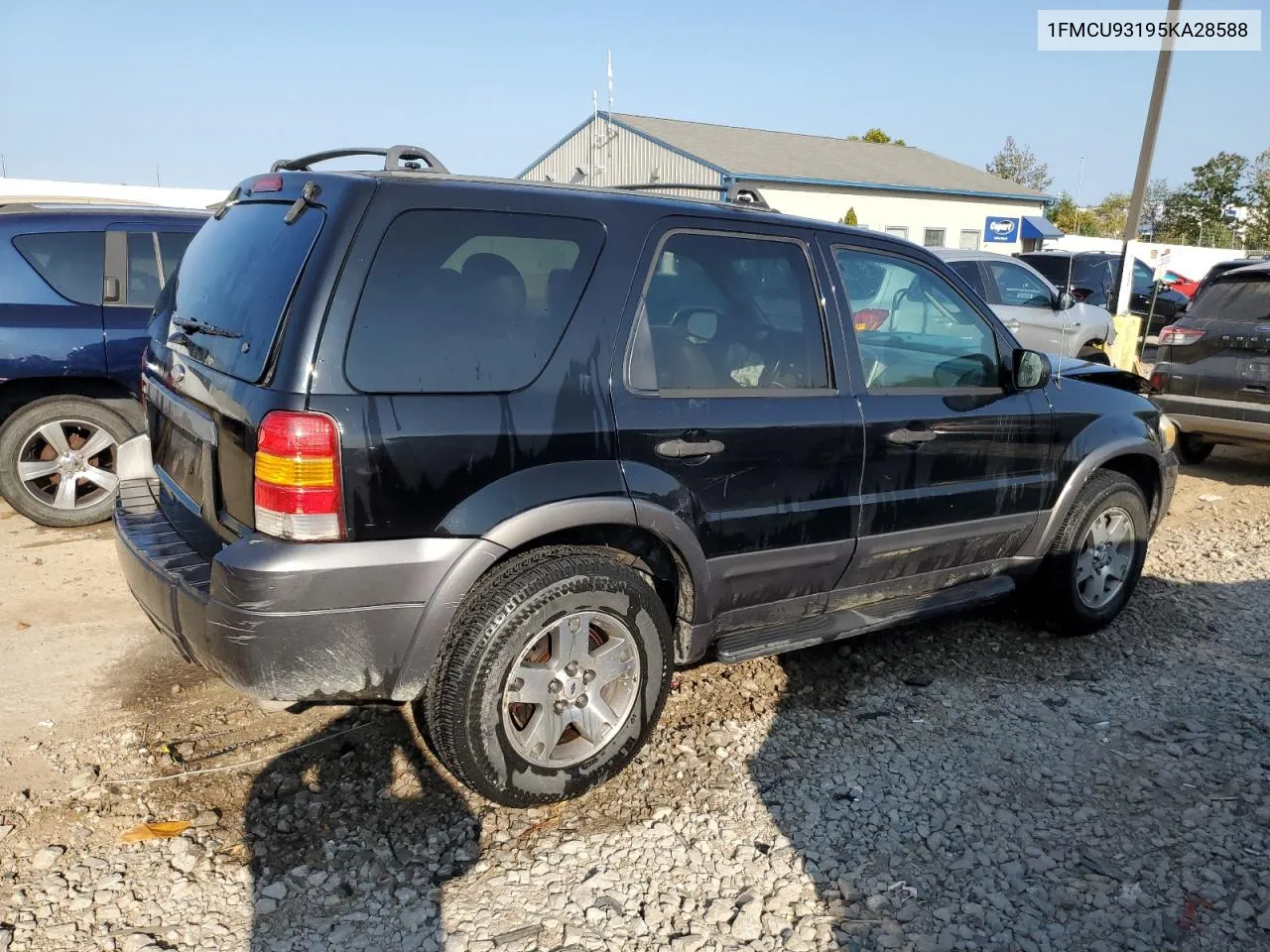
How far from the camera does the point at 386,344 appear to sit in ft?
9.07

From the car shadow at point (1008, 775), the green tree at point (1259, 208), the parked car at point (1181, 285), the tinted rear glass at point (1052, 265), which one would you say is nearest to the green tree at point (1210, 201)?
the green tree at point (1259, 208)

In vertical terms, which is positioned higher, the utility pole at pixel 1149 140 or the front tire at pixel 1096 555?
the utility pole at pixel 1149 140

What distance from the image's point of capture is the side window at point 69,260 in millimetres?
5730

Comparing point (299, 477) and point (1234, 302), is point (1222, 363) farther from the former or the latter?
point (299, 477)

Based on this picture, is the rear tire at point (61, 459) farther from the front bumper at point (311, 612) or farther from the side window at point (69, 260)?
the front bumper at point (311, 612)

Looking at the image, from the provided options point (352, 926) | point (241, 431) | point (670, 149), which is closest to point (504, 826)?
point (352, 926)

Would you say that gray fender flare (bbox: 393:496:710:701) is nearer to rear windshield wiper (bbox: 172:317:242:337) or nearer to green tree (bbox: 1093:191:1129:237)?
rear windshield wiper (bbox: 172:317:242:337)

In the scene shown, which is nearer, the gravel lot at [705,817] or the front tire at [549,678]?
the gravel lot at [705,817]

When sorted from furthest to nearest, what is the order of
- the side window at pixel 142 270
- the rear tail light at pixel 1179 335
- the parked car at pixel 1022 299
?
1. the parked car at pixel 1022 299
2. the rear tail light at pixel 1179 335
3. the side window at pixel 142 270

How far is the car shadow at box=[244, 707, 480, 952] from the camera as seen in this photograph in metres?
2.63

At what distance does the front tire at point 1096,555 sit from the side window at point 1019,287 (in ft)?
20.9

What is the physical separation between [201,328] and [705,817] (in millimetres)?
2263

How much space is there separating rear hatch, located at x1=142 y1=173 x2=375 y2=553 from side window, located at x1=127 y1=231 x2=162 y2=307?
2814mm

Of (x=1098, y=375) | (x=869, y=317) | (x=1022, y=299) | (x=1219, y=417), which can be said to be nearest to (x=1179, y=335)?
(x=1219, y=417)
